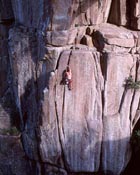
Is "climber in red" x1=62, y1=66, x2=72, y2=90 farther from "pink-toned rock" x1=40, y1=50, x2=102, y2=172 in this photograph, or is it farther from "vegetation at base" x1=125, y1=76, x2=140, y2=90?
"vegetation at base" x1=125, y1=76, x2=140, y2=90

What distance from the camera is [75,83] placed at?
418 inches

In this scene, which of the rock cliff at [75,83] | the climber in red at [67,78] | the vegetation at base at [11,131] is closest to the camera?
the climber in red at [67,78]

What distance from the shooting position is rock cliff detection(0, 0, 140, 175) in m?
10.5

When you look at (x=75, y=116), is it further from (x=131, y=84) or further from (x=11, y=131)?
(x=11, y=131)

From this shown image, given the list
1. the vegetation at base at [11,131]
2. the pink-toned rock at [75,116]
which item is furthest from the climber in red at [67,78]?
the vegetation at base at [11,131]

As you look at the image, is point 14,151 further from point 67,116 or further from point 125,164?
point 125,164

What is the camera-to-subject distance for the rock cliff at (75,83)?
10.5 m

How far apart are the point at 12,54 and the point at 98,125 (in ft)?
12.6

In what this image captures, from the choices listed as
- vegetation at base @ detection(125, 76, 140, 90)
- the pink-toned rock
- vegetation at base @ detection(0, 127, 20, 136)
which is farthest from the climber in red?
vegetation at base @ detection(0, 127, 20, 136)

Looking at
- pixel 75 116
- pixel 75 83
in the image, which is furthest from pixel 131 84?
pixel 75 116

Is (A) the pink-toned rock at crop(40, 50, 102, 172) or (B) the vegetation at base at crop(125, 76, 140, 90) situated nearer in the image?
(A) the pink-toned rock at crop(40, 50, 102, 172)

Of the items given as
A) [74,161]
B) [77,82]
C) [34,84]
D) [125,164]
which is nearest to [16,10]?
[34,84]

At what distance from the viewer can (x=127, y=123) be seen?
11211mm

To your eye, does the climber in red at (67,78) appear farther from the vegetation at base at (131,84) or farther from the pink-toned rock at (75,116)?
the vegetation at base at (131,84)
